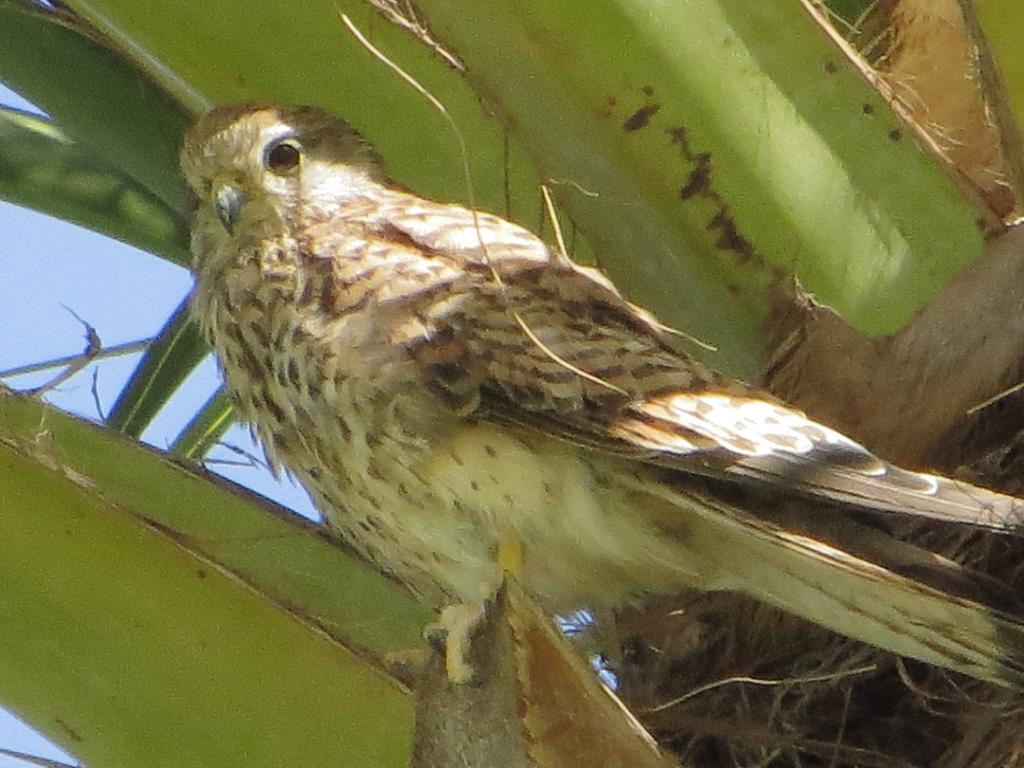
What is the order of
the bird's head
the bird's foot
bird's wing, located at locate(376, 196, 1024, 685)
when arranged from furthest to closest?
the bird's head → bird's wing, located at locate(376, 196, 1024, 685) → the bird's foot

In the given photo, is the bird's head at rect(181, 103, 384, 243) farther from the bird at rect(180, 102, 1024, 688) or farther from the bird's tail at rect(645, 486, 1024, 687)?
the bird's tail at rect(645, 486, 1024, 687)

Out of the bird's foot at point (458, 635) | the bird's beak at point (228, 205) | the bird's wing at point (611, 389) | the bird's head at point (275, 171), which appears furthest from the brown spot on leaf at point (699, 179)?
the bird's beak at point (228, 205)

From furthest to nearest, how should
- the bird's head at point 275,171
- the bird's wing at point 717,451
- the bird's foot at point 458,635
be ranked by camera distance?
the bird's head at point 275,171, the bird's wing at point 717,451, the bird's foot at point 458,635

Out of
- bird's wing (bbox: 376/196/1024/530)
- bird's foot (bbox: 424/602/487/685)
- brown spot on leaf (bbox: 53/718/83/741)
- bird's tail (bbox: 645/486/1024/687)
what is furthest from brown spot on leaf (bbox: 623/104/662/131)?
brown spot on leaf (bbox: 53/718/83/741)

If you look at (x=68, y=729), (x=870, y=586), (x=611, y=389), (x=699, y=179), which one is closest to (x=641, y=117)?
(x=699, y=179)

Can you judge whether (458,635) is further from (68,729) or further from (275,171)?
(275,171)

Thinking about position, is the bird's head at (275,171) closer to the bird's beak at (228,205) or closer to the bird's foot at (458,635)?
the bird's beak at (228,205)

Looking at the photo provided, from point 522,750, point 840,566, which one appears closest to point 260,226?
point 840,566
